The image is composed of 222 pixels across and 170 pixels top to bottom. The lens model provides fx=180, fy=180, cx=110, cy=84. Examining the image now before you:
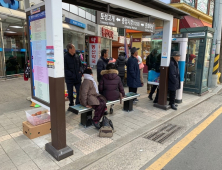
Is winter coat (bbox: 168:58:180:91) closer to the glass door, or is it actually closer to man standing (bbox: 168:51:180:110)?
man standing (bbox: 168:51:180:110)

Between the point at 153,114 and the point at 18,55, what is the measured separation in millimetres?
8381

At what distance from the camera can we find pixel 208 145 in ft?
11.2

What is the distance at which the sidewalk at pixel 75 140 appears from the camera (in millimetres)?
2777

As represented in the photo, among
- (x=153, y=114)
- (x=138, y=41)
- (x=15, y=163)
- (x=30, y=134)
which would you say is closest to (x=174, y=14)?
(x=153, y=114)

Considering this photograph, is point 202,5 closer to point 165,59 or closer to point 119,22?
point 165,59

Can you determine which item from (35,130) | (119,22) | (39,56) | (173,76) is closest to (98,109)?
(35,130)

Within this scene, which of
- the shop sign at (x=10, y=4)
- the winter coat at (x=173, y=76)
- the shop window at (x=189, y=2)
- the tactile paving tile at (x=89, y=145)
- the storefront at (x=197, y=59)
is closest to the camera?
the tactile paving tile at (x=89, y=145)

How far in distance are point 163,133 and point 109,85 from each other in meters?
1.61

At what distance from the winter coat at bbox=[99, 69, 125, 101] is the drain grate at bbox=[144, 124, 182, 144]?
1.20 m

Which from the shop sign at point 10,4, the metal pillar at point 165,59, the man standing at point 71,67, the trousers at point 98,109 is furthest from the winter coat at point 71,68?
the shop sign at point 10,4

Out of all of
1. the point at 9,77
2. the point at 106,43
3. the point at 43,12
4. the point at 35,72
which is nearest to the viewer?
the point at 43,12

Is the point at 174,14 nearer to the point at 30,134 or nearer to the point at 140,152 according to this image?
the point at 140,152

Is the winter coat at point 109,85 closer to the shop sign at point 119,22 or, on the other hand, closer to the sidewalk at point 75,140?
the sidewalk at point 75,140

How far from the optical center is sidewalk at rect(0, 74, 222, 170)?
9.11 feet
